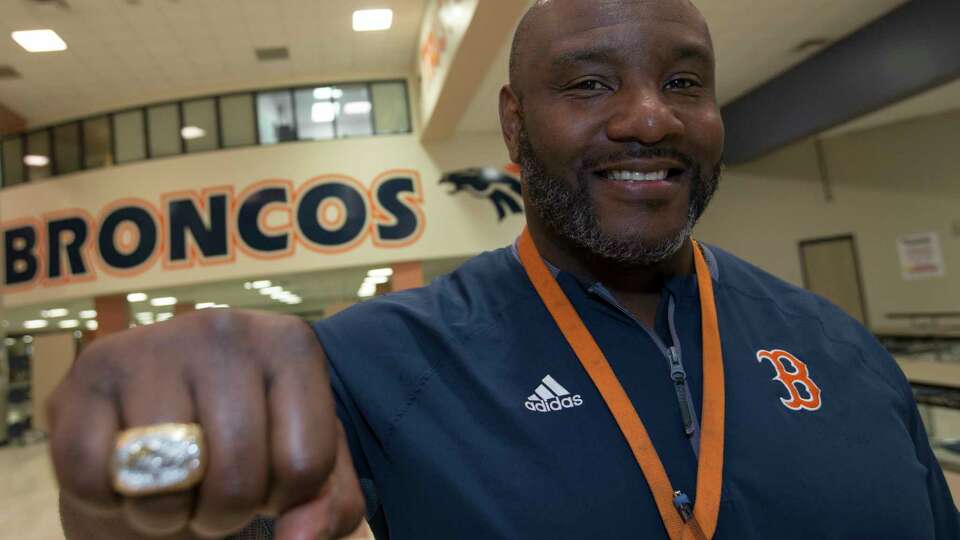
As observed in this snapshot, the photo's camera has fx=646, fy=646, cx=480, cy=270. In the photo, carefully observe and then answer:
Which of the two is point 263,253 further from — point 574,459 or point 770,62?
point 574,459

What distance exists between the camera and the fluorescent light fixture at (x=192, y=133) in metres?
9.42

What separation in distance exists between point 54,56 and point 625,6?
9338 millimetres

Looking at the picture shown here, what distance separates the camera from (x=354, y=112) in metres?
9.45

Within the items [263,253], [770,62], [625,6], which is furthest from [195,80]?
[625,6]

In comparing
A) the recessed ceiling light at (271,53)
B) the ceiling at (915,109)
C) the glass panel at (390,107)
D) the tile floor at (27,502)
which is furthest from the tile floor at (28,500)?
the ceiling at (915,109)

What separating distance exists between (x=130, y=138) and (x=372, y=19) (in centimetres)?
441

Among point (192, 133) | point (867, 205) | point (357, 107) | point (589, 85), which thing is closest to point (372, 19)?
point (357, 107)

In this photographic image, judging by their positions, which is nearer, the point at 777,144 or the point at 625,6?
the point at 625,6

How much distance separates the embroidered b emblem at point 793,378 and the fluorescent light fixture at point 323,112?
9.07 metres

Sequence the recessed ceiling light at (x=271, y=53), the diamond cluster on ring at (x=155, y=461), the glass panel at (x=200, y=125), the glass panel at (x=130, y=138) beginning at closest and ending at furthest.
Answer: the diamond cluster on ring at (x=155, y=461)
the recessed ceiling light at (x=271, y=53)
the glass panel at (x=200, y=125)
the glass panel at (x=130, y=138)

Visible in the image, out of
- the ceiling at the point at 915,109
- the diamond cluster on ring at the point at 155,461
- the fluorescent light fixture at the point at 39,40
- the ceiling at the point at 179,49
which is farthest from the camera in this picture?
the ceiling at the point at 915,109

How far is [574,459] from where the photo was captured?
31.4 inches

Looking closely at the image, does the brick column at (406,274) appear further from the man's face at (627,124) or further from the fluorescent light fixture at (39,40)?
the man's face at (627,124)

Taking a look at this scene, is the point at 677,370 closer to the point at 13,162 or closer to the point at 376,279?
the point at 376,279
